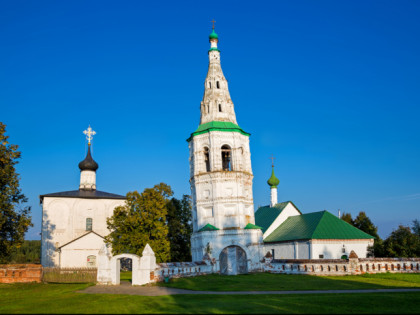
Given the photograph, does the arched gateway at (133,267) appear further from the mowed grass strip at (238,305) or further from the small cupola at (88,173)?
the small cupola at (88,173)

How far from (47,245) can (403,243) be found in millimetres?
36810

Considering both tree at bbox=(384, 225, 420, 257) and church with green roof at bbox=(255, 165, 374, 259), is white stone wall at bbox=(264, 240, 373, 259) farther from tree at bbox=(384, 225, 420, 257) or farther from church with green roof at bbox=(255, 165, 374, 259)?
tree at bbox=(384, 225, 420, 257)

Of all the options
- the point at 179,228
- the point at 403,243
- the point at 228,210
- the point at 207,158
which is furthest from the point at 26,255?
the point at 403,243

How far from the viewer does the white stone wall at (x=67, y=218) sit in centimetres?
4707

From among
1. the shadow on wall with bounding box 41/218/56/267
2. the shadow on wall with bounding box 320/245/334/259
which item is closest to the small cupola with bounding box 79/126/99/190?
the shadow on wall with bounding box 41/218/56/267

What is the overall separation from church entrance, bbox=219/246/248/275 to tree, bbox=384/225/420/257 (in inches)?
455

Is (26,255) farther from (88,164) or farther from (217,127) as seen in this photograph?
(217,127)

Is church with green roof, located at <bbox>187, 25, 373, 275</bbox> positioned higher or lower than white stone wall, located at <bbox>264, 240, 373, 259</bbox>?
higher

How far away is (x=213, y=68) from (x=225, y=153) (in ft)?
26.0

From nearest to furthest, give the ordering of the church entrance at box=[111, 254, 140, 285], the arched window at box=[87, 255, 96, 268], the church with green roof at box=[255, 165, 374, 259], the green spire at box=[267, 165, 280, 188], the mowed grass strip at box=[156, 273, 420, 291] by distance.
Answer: the mowed grass strip at box=[156, 273, 420, 291] < the church entrance at box=[111, 254, 140, 285] < the church with green roof at box=[255, 165, 374, 259] < the arched window at box=[87, 255, 96, 268] < the green spire at box=[267, 165, 280, 188]

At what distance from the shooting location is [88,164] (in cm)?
5278

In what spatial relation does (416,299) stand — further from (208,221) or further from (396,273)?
(208,221)

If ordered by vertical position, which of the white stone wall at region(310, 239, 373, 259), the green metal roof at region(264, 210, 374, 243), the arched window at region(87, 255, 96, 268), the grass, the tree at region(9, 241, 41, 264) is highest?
the green metal roof at region(264, 210, 374, 243)

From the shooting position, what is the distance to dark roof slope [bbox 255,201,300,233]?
141 ft
